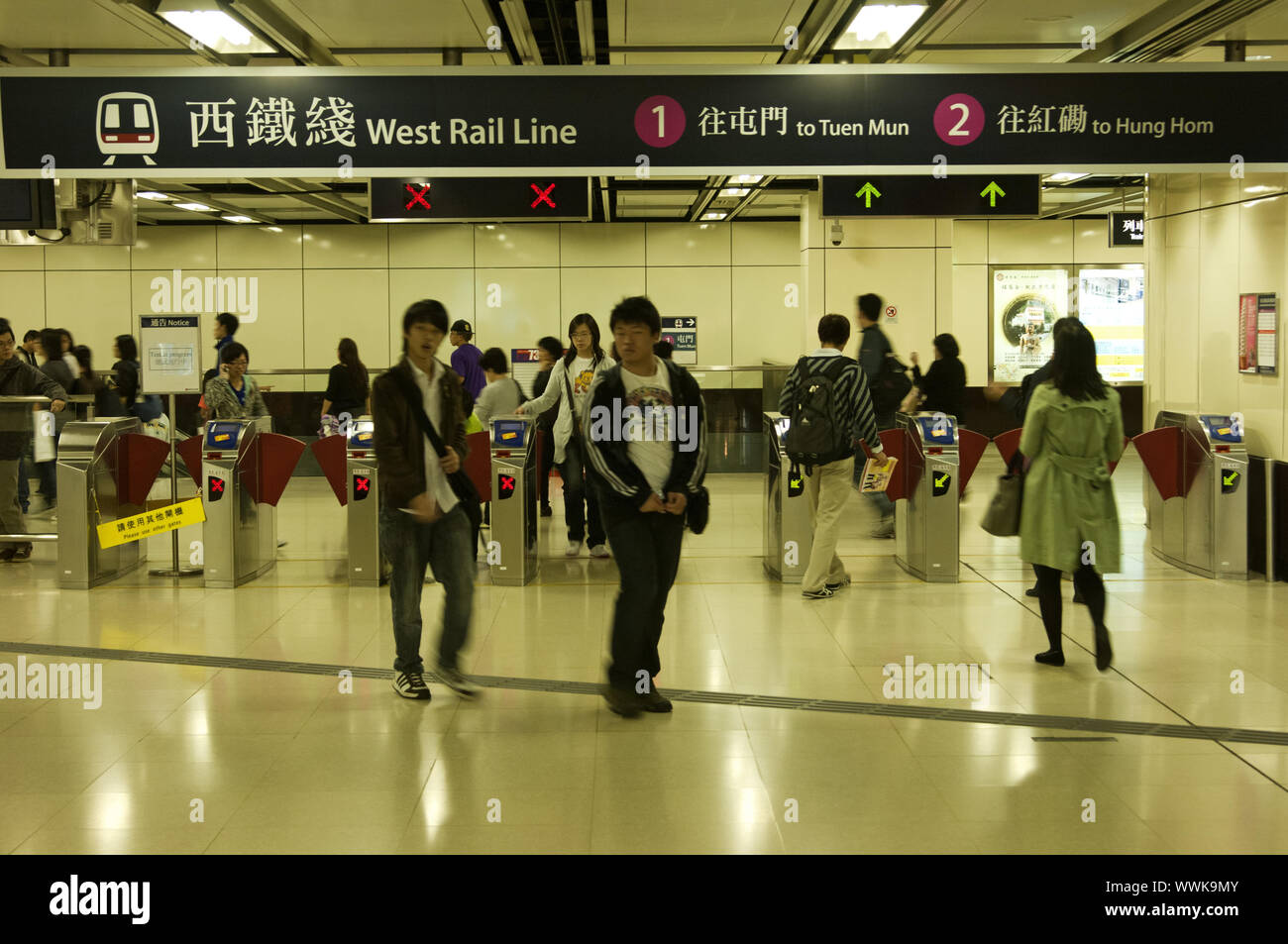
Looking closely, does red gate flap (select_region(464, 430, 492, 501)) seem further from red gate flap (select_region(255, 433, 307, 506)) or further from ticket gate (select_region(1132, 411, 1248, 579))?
ticket gate (select_region(1132, 411, 1248, 579))

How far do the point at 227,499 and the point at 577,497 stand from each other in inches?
87.6

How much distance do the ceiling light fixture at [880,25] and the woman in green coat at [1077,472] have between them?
2.33m

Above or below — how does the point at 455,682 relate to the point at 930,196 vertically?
below

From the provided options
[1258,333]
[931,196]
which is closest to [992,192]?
[931,196]

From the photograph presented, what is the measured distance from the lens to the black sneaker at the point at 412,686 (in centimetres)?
480

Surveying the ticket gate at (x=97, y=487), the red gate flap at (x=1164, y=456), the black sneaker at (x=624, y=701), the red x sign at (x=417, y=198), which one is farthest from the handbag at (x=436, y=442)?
the red gate flap at (x=1164, y=456)

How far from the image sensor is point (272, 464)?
7.57 metres

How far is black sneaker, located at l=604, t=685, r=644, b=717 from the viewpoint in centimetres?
452

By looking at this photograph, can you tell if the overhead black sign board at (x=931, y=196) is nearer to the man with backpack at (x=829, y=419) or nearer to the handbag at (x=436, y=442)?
the man with backpack at (x=829, y=419)

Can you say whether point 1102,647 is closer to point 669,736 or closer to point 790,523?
point 669,736

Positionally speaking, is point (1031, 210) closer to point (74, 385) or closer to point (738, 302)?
point (74, 385)

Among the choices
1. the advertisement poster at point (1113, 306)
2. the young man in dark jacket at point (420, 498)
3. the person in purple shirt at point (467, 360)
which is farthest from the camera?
the advertisement poster at point (1113, 306)

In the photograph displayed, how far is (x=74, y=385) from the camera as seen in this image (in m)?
10.5

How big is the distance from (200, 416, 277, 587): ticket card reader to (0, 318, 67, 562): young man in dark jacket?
→ 191cm
